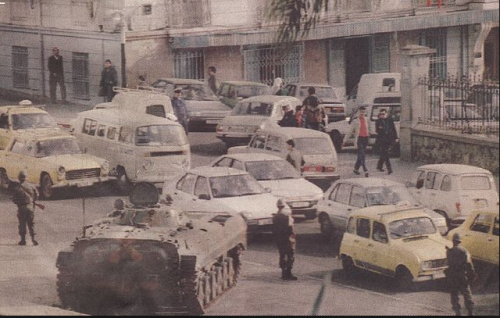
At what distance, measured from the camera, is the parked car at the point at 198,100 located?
1217cm

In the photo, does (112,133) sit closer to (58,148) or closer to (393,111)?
(58,148)

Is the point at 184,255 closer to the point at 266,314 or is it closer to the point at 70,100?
the point at 266,314

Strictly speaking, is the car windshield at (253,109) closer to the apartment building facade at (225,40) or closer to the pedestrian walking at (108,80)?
the apartment building facade at (225,40)

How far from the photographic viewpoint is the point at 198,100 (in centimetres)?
1241

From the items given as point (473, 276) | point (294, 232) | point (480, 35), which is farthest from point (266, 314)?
point (480, 35)

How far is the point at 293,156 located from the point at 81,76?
2259 mm

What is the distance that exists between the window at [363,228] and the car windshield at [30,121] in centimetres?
351

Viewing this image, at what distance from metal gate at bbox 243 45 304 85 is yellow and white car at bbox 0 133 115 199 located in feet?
5.06

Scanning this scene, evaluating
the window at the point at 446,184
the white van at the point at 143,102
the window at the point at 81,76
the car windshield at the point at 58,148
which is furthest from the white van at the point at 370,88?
the car windshield at the point at 58,148

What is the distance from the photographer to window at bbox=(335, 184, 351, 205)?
11.2 meters

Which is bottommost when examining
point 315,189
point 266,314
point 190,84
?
point 266,314

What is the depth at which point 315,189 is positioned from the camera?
11477 mm

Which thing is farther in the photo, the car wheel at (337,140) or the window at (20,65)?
the window at (20,65)

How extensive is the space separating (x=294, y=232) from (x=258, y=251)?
1.47ft
